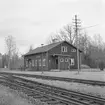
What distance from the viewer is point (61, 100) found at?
977 cm

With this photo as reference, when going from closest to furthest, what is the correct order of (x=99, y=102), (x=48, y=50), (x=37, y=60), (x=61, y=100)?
(x=99, y=102) → (x=61, y=100) → (x=48, y=50) → (x=37, y=60)

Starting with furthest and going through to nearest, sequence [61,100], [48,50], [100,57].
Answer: [100,57]
[48,50]
[61,100]

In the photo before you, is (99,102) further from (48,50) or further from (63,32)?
(63,32)

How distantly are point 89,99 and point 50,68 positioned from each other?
3455 centimetres

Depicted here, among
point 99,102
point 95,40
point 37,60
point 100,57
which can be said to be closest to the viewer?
point 99,102

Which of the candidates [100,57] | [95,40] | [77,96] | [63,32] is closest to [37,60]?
[100,57]

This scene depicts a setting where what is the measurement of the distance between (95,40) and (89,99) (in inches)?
3410

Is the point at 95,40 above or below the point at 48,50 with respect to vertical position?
above

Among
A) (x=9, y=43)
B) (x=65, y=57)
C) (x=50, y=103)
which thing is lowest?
(x=50, y=103)

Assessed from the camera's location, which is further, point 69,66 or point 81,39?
point 81,39

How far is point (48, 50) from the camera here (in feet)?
144

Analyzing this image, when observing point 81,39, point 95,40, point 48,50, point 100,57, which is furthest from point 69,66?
point 95,40

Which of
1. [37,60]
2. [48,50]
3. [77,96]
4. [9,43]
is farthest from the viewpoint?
[9,43]

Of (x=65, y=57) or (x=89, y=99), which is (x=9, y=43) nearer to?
(x=65, y=57)
